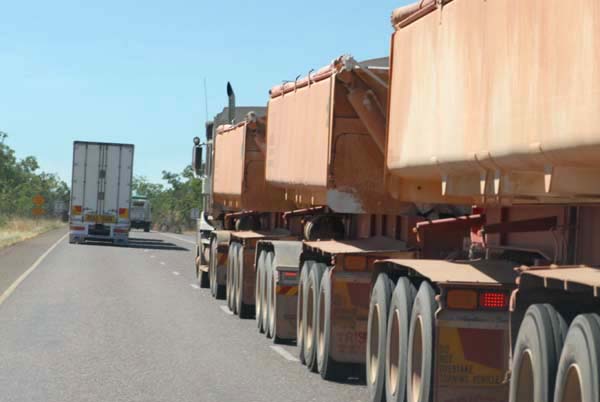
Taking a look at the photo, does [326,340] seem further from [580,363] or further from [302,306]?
[580,363]

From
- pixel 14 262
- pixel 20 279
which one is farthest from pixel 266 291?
pixel 14 262

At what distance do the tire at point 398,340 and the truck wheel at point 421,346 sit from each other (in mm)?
175

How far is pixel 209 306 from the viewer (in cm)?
2112

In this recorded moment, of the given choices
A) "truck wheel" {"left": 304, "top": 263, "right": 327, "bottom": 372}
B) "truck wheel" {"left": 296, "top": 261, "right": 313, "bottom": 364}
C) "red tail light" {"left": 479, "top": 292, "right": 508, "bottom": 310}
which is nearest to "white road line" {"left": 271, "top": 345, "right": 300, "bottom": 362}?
"truck wheel" {"left": 296, "top": 261, "right": 313, "bottom": 364}

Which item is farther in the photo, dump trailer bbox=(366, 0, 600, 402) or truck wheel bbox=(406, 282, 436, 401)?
truck wheel bbox=(406, 282, 436, 401)

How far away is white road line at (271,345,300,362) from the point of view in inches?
555

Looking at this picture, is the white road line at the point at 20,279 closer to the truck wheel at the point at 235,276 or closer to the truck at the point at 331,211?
the truck wheel at the point at 235,276

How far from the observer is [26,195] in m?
134

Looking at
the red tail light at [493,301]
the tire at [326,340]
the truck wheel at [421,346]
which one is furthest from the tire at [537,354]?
the tire at [326,340]

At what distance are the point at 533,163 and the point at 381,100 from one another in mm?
5923

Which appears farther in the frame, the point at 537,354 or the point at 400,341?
the point at 400,341

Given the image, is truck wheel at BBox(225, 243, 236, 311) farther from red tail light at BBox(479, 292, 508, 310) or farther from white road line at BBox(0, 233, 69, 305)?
red tail light at BBox(479, 292, 508, 310)

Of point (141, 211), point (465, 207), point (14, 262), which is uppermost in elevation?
point (141, 211)

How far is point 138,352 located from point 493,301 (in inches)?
256
